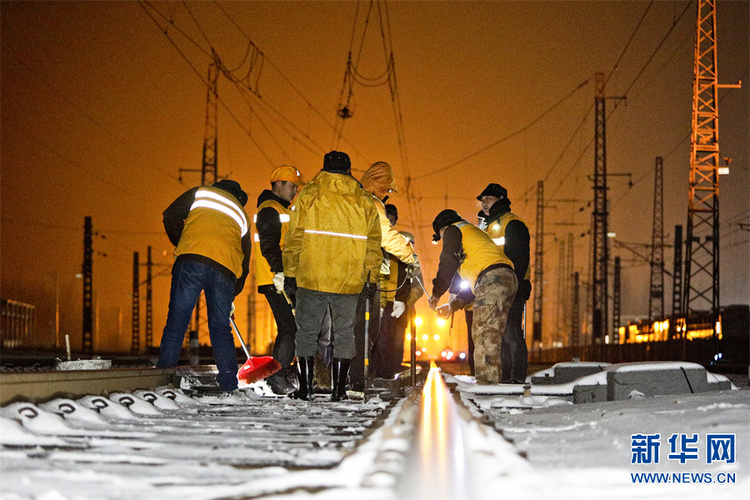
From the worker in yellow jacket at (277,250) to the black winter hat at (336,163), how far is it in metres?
0.90

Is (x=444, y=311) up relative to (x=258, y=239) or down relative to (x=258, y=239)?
down

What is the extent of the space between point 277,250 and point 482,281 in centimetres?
190

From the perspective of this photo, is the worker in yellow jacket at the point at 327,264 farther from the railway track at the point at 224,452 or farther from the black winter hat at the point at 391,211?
the black winter hat at the point at 391,211

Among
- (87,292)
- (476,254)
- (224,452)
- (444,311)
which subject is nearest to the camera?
(224,452)

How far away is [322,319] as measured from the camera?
6.23 meters

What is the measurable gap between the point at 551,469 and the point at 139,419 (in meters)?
2.33

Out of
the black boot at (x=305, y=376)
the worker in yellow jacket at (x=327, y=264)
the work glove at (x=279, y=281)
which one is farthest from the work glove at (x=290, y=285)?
the black boot at (x=305, y=376)

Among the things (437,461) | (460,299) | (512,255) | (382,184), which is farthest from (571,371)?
(437,461)

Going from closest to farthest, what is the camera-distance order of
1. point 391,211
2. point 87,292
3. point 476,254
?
point 476,254 → point 391,211 → point 87,292

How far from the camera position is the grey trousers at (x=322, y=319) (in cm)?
618

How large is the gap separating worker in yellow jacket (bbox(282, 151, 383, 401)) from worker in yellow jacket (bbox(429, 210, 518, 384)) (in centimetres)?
181

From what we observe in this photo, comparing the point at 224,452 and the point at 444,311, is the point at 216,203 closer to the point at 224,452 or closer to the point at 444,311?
the point at 444,311

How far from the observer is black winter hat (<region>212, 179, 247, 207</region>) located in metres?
7.10

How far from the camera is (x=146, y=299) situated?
70812mm
